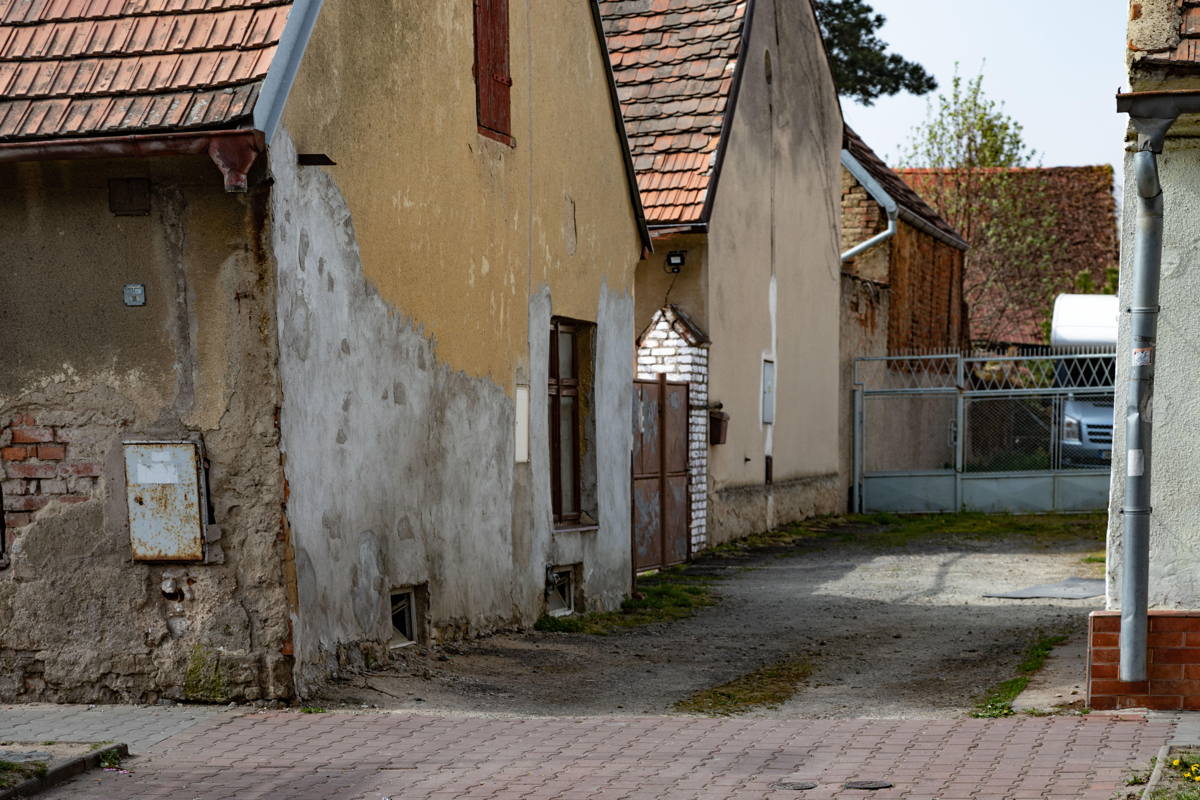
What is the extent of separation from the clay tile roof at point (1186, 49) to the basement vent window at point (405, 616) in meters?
Result: 5.23

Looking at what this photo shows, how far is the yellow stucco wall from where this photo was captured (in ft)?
28.0

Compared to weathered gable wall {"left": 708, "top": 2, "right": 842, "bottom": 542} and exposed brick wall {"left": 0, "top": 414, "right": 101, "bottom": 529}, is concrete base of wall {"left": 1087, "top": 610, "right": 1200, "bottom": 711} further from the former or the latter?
weathered gable wall {"left": 708, "top": 2, "right": 842, "bottom": 542}

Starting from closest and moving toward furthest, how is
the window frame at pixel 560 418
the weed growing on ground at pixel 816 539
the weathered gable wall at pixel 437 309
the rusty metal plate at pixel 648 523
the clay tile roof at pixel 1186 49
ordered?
the clay tile roof at pixel 1186 49, the weathered gable wall at pixel 437 309, the window frame at pixel 560 418, the weed growing on ground at pixel 816 539, the rusty metal plate at pixel 648 523

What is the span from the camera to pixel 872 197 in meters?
24.9

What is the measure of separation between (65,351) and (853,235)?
62.3 ft

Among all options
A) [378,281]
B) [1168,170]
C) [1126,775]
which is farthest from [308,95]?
[1126,775]

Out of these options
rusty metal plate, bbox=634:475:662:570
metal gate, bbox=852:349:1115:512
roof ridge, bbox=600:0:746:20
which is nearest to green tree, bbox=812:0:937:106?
metal gate, bbox=852:349:1115:512

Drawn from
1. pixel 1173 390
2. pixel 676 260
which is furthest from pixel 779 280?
pixel 1173 390

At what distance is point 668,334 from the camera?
1650 centimetres

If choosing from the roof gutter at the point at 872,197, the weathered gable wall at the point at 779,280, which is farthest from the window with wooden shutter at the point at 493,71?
the roof gutter at the point at 872,197

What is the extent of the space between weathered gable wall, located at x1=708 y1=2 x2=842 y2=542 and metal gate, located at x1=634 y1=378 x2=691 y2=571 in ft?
3.47

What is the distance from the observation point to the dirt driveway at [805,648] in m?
8.62

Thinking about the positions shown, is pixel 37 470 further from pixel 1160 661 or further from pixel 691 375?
pixel 691 375

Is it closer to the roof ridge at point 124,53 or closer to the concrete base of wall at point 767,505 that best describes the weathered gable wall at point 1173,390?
the roof ridge at point 124,53
